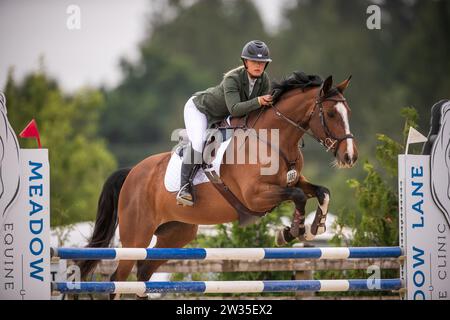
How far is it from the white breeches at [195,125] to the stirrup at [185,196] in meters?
0.35

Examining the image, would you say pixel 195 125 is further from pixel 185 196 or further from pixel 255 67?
pixel 255 67

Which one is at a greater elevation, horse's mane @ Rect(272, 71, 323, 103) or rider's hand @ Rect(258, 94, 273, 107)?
horse's mane @ Rect(272, 71, 323, 103)

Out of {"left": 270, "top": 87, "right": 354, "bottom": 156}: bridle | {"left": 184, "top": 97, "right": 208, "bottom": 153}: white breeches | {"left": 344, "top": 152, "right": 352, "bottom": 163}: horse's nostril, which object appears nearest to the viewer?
{"left": 344, "top": 152, "right": 352, "bottom": 163}: horse's nostril

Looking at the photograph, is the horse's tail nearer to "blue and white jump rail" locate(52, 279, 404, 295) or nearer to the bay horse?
the bay horse

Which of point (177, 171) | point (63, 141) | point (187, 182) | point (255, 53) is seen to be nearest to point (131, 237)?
point (177, 171)

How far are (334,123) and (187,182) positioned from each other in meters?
1.40

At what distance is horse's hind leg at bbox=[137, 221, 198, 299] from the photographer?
24.1ft

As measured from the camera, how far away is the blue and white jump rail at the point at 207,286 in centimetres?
605

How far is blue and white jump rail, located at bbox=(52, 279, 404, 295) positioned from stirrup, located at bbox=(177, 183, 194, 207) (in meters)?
0.75

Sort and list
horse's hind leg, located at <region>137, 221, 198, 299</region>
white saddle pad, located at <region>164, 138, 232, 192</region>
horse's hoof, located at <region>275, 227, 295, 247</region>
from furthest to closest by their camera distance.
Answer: horse's hind leg, located at <region>137, 221, 198, 299</region>, white saddle pad, located at <region>164, 138, 232, 192</region>, horse's hoof, located at <region>275, 227, 295, 247</region>

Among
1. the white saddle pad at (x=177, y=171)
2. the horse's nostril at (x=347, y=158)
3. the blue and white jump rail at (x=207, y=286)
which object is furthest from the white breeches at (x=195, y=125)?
the horse's nostril at (x=347, y=158)

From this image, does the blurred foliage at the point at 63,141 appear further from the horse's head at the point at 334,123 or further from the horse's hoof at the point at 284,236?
the horse's head at the point at 334,123

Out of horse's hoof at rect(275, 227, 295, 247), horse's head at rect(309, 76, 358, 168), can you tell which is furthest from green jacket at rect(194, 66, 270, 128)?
horse's hoof at rect(275, 227, 295, 247)

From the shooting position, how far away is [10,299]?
5848 millimetres
